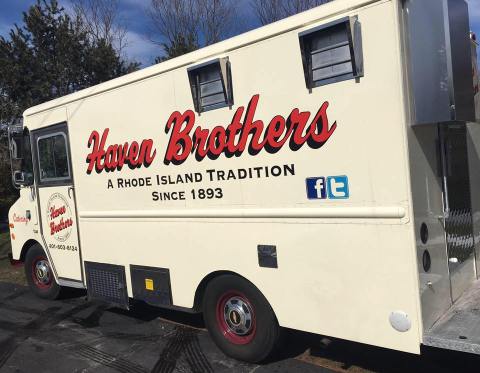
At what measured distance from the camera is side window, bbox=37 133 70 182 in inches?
225

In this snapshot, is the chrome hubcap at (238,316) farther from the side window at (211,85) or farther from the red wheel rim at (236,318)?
the side window at (211,85)

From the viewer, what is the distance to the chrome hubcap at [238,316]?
4141mm

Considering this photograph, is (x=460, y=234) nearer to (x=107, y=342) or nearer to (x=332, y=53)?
(x=332, y=53)

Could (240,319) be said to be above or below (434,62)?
below

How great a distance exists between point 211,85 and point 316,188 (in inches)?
52.7

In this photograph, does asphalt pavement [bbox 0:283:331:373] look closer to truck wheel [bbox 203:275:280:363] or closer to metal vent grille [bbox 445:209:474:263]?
truck wheel [bbox 203:275:280:363]

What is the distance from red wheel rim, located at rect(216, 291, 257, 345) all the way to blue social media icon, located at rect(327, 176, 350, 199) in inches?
50.1

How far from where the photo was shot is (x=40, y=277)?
6.71 m

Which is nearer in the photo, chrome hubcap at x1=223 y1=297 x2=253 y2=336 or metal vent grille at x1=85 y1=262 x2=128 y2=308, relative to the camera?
chrome hubcap at x1=223 y1=297 x2=253 y2=336

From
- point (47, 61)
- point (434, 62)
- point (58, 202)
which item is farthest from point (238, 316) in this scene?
point (47, 61)

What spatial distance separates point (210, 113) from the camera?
416 centimetres

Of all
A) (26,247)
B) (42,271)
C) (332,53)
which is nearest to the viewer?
(332,53)

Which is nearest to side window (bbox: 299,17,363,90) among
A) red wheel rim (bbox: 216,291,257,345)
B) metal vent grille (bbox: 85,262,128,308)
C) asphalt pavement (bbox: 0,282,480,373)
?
red wheel rim (bbox: 216,291,257,345)

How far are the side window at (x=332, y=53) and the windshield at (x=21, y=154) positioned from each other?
4260mm
